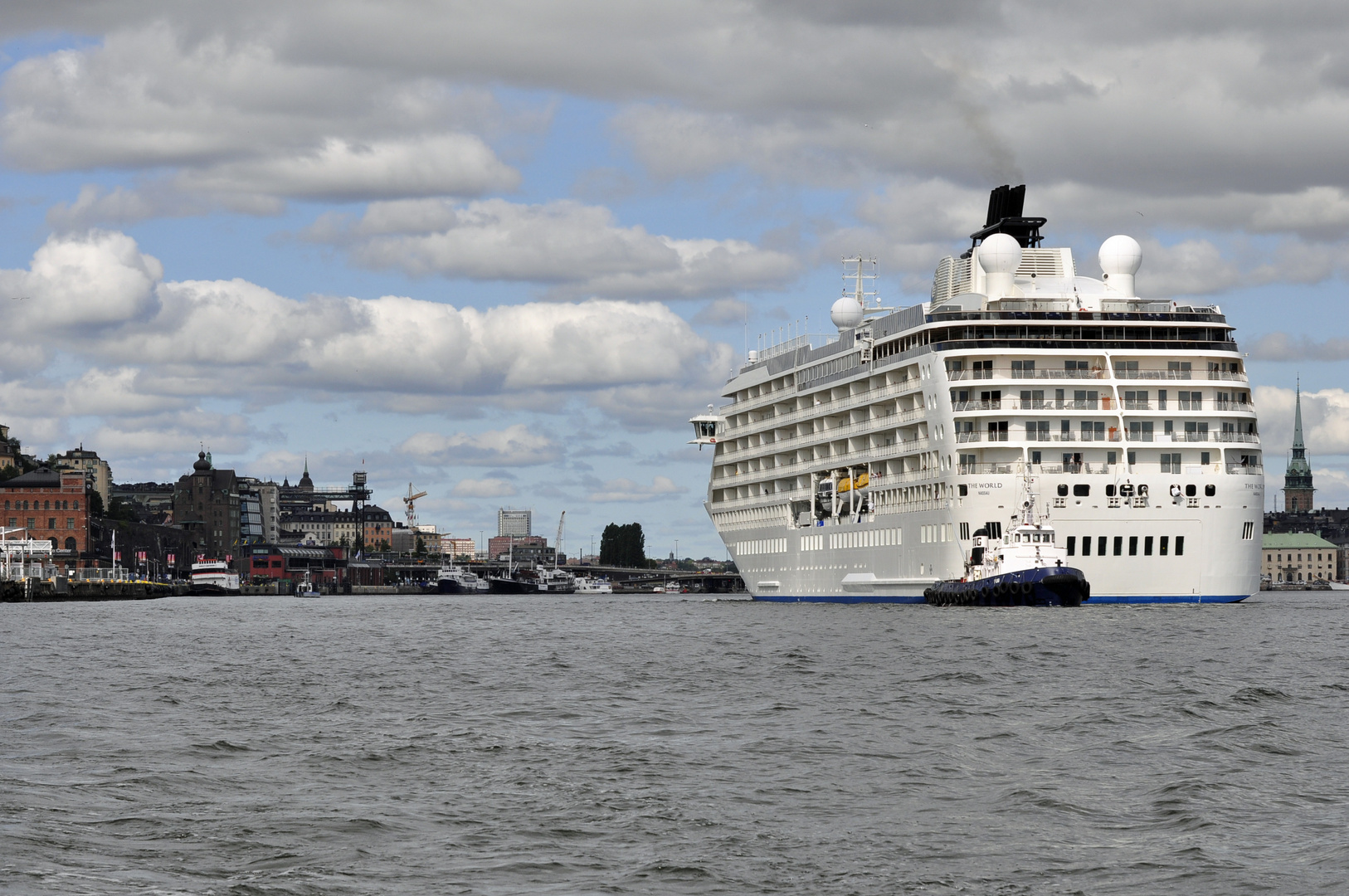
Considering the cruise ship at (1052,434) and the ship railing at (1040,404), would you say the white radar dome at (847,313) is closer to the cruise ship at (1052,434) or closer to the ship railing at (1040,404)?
the cruise ship at (1052,434)

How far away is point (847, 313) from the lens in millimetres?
119750

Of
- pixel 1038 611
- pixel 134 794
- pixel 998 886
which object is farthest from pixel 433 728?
pixel 1038 611

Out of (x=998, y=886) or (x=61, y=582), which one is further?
(x=61, y=582)

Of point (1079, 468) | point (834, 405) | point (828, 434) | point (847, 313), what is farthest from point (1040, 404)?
point (847, 313)

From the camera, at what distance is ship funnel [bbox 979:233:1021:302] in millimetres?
91125

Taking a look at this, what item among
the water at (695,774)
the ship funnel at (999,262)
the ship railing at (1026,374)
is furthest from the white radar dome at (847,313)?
the water at (695,774)

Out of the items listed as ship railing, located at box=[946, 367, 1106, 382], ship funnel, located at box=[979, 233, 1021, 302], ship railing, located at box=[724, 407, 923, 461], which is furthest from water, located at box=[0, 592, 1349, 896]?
ship funnel, located at box=[979, 233, 1021, 302]

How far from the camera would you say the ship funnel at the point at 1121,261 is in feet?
304

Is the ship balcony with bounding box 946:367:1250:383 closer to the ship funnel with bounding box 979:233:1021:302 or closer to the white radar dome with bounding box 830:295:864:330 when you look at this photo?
the ship funnel with bounding box 979:233:1021:302

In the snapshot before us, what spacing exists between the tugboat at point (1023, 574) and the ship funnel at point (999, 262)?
58.9ft

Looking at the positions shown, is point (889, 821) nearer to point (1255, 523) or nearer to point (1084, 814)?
point (1084, 814)

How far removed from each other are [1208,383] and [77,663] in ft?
189

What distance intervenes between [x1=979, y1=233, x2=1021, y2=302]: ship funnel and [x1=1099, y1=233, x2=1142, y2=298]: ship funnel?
17.7ft

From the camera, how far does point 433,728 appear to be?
31953 mm
